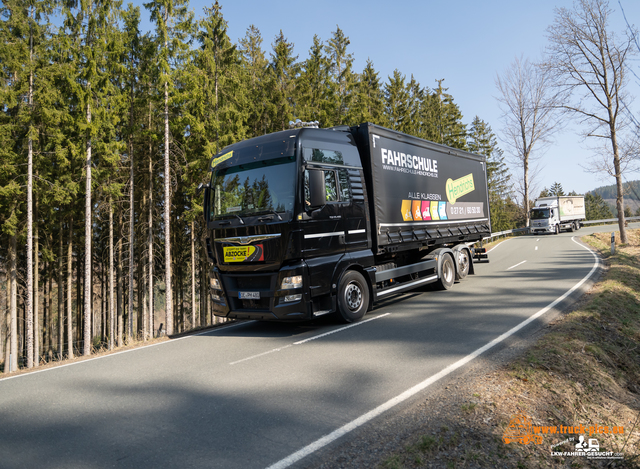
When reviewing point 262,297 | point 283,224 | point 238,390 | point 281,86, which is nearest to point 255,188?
point 283,224

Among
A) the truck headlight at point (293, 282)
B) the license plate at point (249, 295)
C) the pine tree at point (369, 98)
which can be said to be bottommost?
the license plate at point (249, 295)

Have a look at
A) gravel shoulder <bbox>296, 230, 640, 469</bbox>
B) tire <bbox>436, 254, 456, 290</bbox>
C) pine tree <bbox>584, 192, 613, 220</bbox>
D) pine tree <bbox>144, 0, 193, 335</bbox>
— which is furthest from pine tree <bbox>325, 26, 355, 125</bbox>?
pine tree <bbox>584, 192, 613, 220</bbox>

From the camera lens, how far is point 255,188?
7.71m

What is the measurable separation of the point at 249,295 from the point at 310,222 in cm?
181

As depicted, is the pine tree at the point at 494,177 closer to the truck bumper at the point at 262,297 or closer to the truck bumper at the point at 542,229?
the truck bumper at the point at 542,229

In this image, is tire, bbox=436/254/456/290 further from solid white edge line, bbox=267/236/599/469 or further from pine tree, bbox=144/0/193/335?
pine tree, bbox=144/0/193/335

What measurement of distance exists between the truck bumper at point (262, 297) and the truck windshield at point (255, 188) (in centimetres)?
117

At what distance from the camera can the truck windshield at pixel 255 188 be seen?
291 inches

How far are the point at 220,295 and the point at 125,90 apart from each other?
16388mm

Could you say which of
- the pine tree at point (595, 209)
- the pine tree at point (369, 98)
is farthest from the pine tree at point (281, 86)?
the pine tree at point (595, 209)

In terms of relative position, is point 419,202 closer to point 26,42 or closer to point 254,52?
point 26,42

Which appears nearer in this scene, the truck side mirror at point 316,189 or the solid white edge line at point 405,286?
the truck side mirror at point 316,189

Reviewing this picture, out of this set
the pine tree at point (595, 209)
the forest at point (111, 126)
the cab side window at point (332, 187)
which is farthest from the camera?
the pine tree at point (595, 209)

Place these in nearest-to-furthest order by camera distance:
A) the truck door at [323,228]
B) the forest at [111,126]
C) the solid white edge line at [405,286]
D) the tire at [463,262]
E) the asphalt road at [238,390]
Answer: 1. the asphalt road at [238,390]
2. the truck door at [323,228]
3. the solid white edge line at [405,286]
4. the tire at [463,262]
5. the forest at [111,126]
